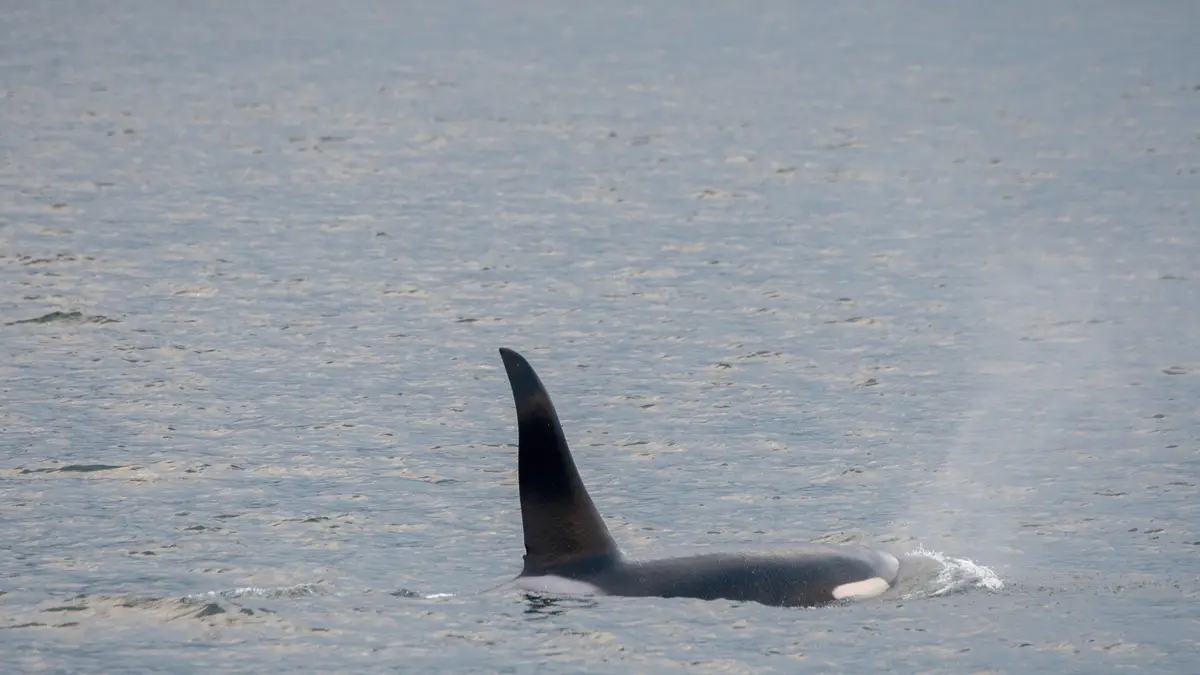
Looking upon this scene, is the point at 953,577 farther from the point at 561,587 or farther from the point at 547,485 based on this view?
the point at 547,485

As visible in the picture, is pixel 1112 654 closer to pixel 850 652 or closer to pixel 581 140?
pixel 850 652

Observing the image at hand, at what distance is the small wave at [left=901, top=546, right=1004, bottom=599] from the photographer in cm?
1483

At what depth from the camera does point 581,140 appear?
43344 mm

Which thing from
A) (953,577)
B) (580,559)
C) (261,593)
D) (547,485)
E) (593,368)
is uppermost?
(593,368)

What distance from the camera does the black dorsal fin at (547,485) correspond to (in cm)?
1351

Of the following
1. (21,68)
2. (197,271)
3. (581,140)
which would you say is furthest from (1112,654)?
(21,68)

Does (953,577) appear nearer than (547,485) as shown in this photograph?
No

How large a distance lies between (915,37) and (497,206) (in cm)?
3881

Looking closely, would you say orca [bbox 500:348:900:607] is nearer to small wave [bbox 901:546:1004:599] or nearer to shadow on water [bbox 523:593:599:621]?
shadow on water [bbox 523:593:599:621]

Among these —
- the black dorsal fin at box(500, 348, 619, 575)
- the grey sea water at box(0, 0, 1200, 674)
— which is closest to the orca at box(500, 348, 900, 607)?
the black dorsal fin at box(500, 348, 619, 575)

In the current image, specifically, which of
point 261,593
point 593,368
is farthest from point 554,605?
point 593,368

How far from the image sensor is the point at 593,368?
23000mm

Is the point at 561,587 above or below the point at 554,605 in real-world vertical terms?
above

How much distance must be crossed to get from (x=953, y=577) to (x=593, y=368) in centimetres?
834
